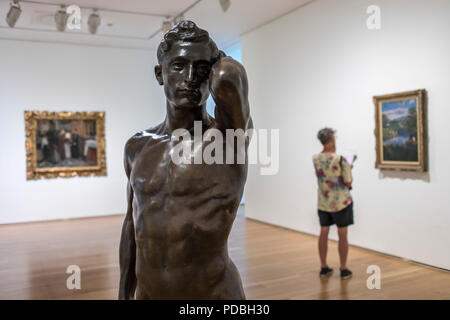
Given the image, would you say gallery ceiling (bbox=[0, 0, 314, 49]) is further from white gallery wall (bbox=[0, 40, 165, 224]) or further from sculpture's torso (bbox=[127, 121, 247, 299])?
sculpture's torso (bbox=[127, 121, 247, 299])

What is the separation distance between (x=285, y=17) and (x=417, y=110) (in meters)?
3.60

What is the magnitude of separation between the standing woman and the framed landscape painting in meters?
1.15

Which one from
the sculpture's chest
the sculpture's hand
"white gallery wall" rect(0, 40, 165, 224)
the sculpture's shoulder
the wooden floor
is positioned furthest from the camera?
"white gallery wall" rect(0, 40, 165, 224)

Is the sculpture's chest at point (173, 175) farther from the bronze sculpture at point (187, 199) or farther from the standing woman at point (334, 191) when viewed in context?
the standing woman at point (334, 191)

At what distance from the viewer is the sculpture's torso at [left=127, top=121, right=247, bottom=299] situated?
144 cm

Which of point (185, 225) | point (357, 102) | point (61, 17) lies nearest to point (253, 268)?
point (357, 102)

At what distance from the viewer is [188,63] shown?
1467 mm

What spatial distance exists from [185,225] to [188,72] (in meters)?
0.49

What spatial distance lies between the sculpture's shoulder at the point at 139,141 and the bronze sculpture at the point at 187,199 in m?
0.08

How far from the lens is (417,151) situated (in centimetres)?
584

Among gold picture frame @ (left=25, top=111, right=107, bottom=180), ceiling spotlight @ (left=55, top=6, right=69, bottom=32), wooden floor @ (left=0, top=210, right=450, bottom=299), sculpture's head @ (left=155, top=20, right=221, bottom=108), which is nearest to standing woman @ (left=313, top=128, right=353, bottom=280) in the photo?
wooden floor @ (left=0, top=210, right=450, bottom=299)

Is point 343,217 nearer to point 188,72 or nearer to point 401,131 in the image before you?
point 401,131
